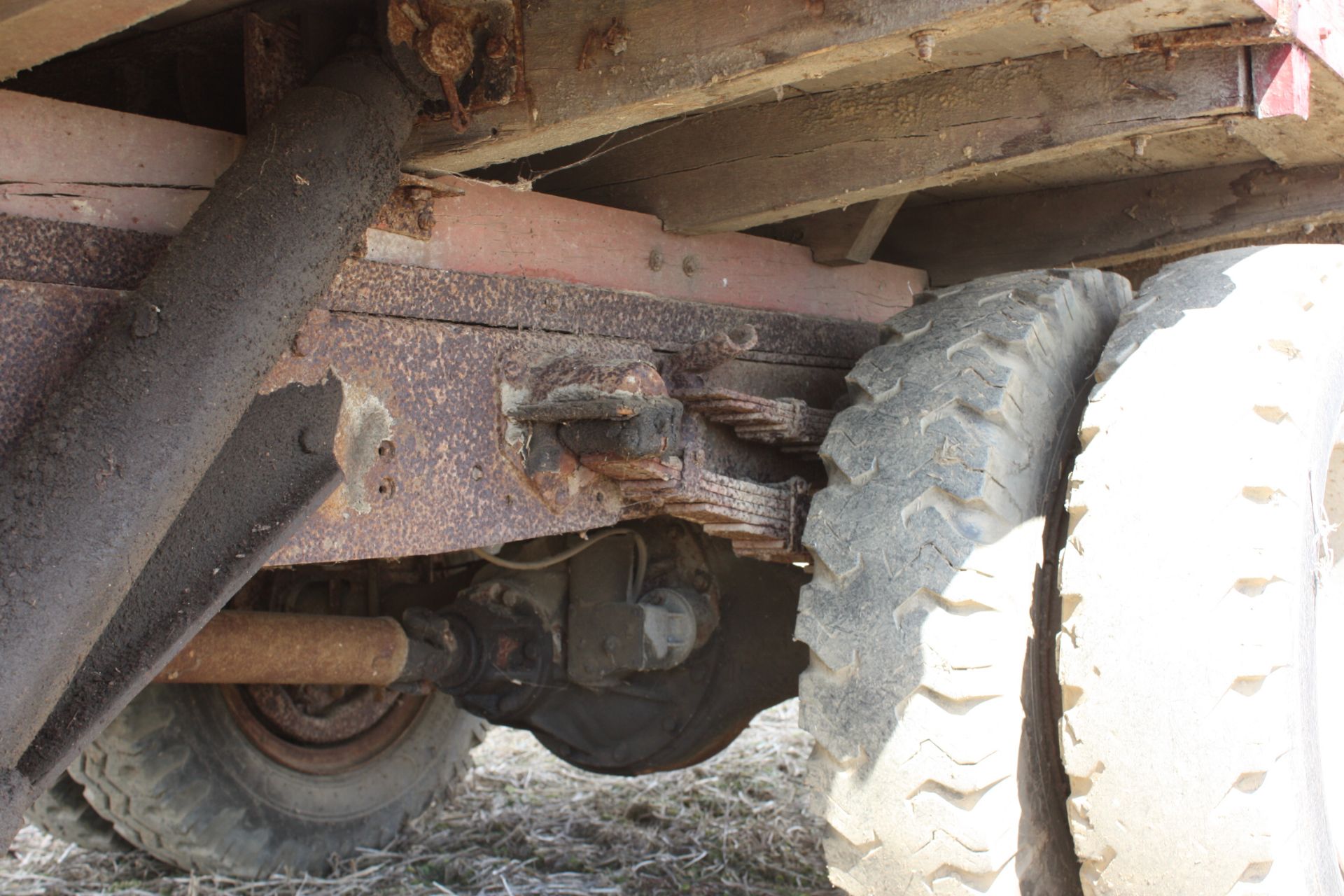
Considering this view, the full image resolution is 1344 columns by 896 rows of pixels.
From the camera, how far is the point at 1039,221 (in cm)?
280

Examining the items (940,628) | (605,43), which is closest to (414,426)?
(605,43)

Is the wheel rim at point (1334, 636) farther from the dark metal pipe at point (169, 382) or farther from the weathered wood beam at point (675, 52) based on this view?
the dark metal pipe at point (169, 382)

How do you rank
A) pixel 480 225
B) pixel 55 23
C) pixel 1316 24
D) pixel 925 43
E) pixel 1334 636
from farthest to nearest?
pixel 1334 636, pixel 480 225, pixel 1316 24, pixel 925 43, pixel 55 23

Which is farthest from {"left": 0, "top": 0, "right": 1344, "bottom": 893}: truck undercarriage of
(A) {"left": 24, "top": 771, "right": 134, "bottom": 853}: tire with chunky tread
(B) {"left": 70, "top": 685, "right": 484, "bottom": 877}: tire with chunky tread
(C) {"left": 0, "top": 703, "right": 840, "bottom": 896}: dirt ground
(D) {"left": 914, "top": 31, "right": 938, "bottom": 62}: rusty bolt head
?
(A) {"left": 24, "top": 771, "right": 134, "bottom": 853}: tire with chunky tread

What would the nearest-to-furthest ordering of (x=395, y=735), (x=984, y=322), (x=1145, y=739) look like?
(x=1145, y=739) → (x=984, y=322) → (x=395, y=735)

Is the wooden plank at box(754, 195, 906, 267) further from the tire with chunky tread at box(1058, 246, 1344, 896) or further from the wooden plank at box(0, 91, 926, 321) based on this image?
the tire with chunky tread at box(1058, 246, 1344, 896)

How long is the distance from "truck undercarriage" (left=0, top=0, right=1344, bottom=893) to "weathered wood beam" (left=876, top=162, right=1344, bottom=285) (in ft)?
0.04

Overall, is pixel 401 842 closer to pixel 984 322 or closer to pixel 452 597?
pixel 452 597

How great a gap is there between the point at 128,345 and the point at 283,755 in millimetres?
1895

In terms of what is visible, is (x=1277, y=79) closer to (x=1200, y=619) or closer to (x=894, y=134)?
(x=894, y=134)

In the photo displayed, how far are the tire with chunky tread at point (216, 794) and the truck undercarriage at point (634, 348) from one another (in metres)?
0.56

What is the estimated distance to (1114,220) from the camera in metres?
2.70

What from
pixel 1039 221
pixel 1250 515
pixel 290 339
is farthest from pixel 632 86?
pixel 1039 221

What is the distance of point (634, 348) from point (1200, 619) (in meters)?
0.97
